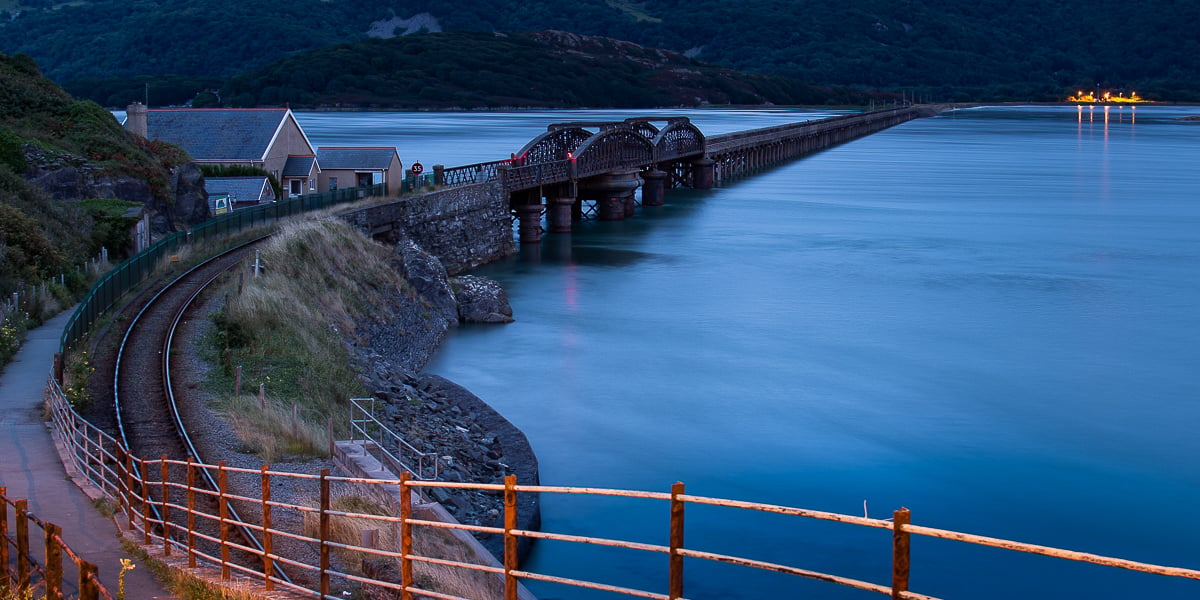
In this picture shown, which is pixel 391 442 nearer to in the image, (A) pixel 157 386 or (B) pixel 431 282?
(A) pixel 157 386

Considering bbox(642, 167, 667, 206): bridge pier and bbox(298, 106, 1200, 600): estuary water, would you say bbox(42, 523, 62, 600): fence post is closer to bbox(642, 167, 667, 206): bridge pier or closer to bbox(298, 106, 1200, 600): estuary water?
bbox(298, 106, 1200, 600): estuary water

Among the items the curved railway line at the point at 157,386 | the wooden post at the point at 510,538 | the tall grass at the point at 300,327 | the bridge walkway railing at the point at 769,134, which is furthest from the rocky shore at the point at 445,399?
the bridge walkway railing at the point at 769,134

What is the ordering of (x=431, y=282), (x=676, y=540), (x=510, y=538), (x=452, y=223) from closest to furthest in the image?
(x=676, y=540) → (x=510, y=538) → (x=431, y=282) → (x=452, y=223)

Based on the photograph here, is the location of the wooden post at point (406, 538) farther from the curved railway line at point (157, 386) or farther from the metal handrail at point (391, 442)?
the metal handrail at point (391, 442)

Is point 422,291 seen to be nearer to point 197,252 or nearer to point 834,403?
point 197,252

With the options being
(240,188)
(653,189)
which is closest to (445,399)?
(240,188)

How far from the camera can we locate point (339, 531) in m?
12.1

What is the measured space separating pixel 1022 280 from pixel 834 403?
2036 cm

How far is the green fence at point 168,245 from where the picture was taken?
70.0 ft

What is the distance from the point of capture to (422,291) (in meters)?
33.5

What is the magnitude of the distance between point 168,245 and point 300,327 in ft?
26.2

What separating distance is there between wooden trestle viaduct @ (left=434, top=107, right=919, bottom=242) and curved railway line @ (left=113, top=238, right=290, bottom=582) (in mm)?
20123

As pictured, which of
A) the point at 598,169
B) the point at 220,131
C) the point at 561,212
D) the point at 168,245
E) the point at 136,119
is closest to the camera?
the point at 168,245

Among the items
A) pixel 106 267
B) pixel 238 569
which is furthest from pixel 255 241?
pixel 238 569
